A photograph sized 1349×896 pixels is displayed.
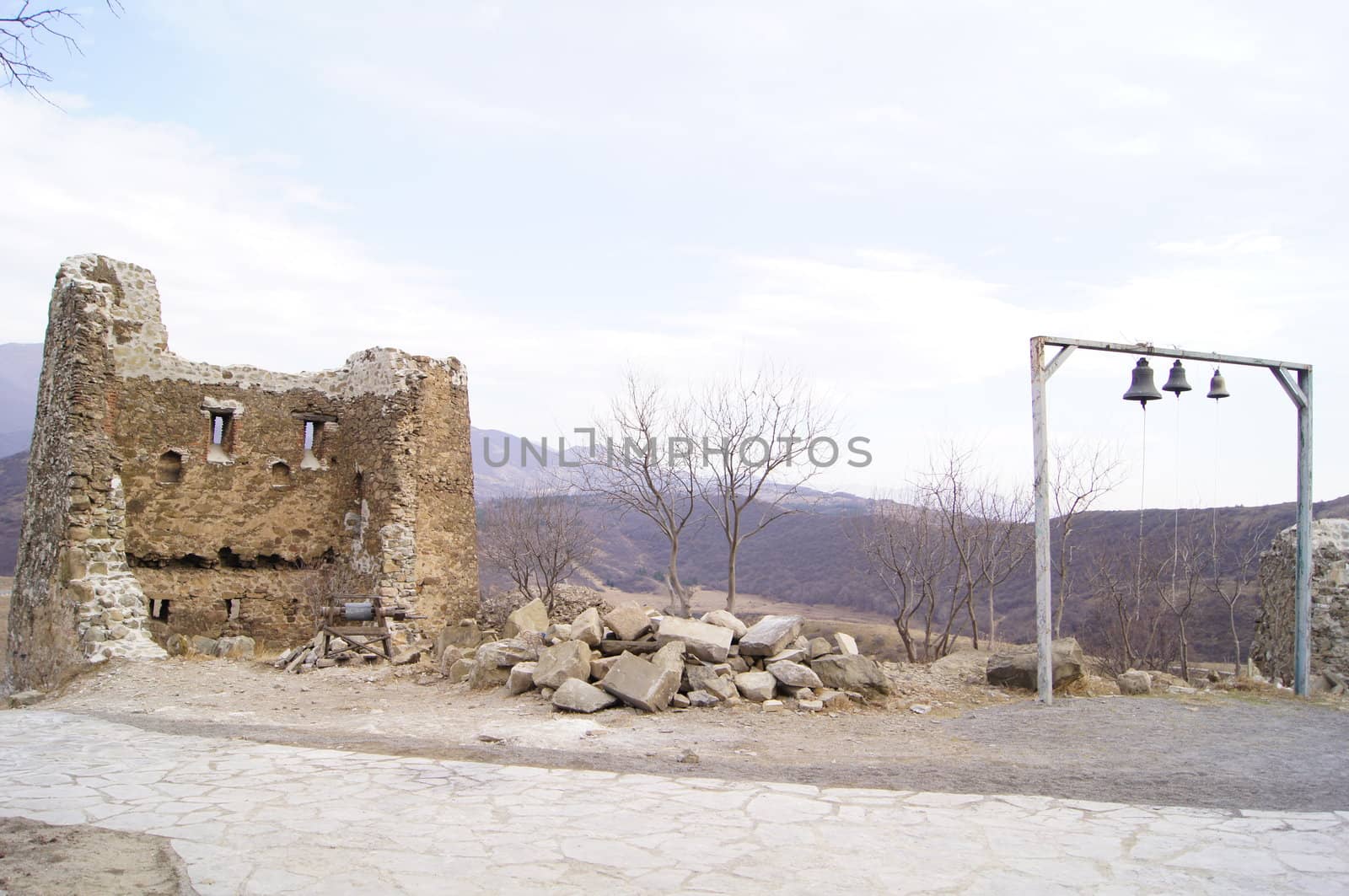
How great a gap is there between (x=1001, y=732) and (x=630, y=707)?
343 centimetres

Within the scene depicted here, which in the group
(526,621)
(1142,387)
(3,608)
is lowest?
(3,608)

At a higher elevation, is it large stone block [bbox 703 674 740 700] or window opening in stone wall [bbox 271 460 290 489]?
window opening in stone wall [bbox 271 460 290 489]

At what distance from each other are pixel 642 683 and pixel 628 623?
120cm

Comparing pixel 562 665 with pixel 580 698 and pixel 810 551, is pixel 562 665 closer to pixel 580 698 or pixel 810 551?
pixel 580 698

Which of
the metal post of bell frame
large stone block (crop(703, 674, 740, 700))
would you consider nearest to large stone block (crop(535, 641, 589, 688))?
large stone block (crop(703, 674, 740, 700))

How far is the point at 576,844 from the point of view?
4773 mm

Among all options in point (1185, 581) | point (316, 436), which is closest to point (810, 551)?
point (1185, 581)

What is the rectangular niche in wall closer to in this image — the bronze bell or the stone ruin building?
the stone ruin building

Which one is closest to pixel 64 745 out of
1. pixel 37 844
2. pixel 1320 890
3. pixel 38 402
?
pixel 37 844

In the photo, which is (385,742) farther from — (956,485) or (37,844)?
(956,485)

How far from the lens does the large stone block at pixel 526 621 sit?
471 inches

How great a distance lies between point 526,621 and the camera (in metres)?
12.1

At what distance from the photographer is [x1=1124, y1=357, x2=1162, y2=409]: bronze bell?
9.70 metres

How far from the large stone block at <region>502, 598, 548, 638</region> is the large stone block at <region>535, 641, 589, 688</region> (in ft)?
5.92
